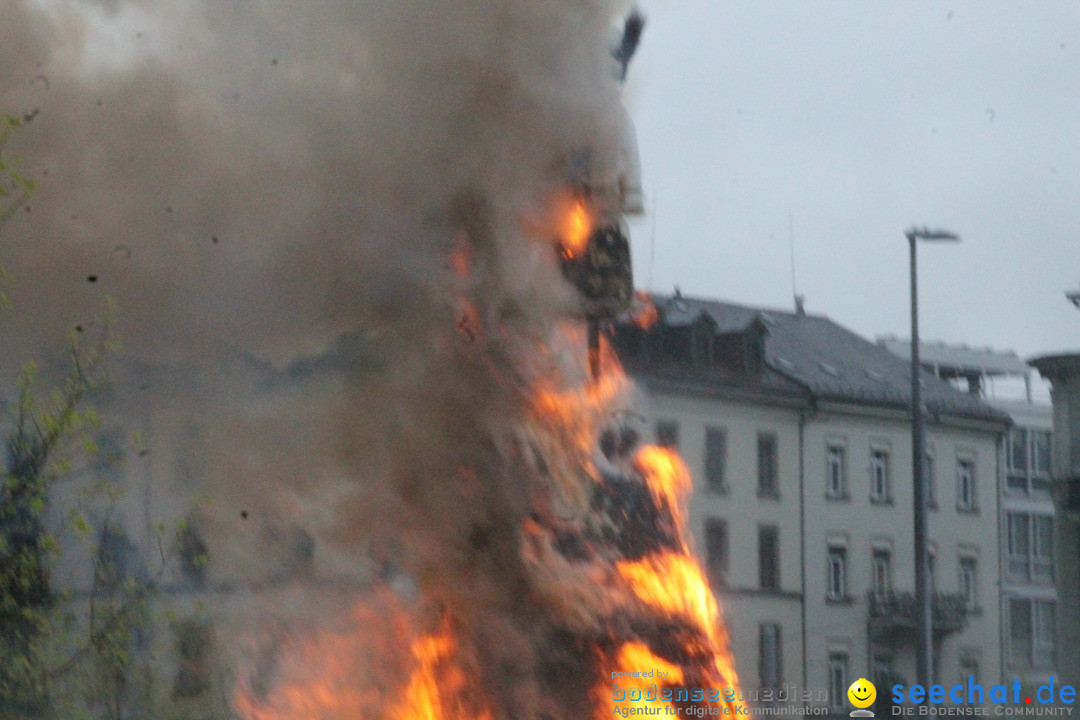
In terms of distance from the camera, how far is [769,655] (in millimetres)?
42594

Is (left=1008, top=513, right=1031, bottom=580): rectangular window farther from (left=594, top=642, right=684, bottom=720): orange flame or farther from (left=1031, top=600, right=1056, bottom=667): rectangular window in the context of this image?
(left=594, top=642, right=684, bottom=720): orange flame

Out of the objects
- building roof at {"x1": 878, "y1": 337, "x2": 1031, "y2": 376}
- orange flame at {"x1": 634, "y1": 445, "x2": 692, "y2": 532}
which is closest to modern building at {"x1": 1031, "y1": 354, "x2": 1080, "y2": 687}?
building roof at {"x1": 878, "y1": 337, "x2": 1031, "y2": 376}

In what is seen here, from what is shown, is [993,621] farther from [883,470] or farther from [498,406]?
[498,406]

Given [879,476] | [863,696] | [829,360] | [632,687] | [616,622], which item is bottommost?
[632,687]

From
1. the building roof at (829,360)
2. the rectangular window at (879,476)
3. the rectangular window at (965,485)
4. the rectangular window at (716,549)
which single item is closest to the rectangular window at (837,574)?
the rectangular window at (879,476)

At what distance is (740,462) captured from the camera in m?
43.3

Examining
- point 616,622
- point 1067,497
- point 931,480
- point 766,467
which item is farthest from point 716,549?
point 616,622

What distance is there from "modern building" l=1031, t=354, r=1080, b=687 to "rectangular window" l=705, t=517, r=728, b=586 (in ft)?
30.1

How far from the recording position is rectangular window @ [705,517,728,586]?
41250mm

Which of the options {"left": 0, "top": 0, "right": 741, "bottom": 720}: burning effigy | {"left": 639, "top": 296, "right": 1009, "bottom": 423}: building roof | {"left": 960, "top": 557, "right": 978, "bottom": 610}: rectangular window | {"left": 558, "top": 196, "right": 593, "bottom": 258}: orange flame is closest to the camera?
{"left": 0, "top": 0, "right": 741, "bottom": 720}: burning effigy

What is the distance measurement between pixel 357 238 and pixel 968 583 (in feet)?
112

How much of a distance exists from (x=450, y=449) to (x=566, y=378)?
1.57 meters

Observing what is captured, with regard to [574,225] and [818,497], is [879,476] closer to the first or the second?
[818,497]

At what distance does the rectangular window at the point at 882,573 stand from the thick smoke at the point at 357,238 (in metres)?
28.0
